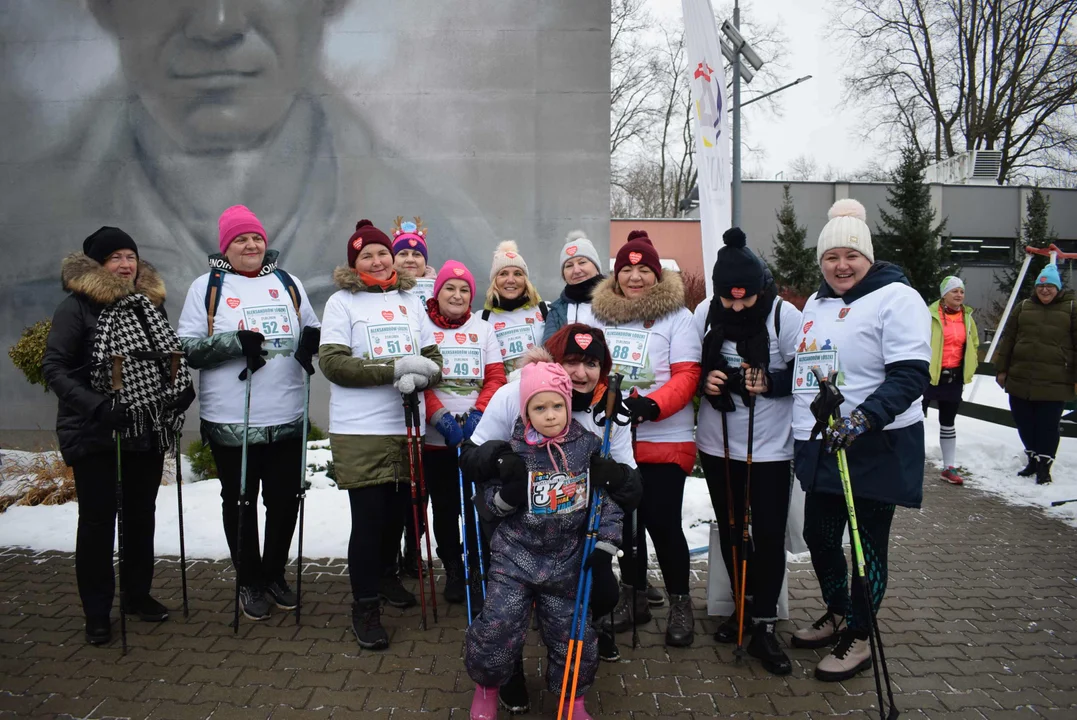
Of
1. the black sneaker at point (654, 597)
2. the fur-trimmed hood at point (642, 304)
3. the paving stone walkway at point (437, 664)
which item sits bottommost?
the black sneaker at point (654, 597)

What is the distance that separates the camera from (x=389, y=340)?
3873mm

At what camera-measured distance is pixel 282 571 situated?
4.31m

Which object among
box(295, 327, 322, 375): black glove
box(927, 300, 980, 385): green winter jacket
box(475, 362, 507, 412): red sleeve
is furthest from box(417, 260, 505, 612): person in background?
box(927, 300, 980, 385): green winter jacket

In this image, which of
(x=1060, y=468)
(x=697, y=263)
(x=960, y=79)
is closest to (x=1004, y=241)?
(x=960, y=79)

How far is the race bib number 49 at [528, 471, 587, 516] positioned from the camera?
9.86ft

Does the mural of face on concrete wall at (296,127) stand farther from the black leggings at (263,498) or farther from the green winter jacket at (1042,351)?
the black leggings at (263,498)

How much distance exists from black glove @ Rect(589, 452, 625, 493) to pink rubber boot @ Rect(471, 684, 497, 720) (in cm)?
97

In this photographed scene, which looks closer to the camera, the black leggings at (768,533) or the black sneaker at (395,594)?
the black leggings at (768,533)

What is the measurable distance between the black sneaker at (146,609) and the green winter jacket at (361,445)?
138 centimetres

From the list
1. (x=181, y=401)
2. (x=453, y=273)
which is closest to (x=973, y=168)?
(x=453, y=273)

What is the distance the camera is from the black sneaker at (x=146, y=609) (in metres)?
4.03

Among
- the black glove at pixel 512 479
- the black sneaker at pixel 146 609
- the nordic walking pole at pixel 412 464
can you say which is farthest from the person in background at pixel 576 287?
the black sneaker at pixel 146 609

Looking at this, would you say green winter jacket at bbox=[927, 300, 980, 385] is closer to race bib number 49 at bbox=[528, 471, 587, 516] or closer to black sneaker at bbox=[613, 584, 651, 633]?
black sneaker at bbox=[613, 584, 651, 633]

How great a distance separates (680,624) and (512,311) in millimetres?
2060
